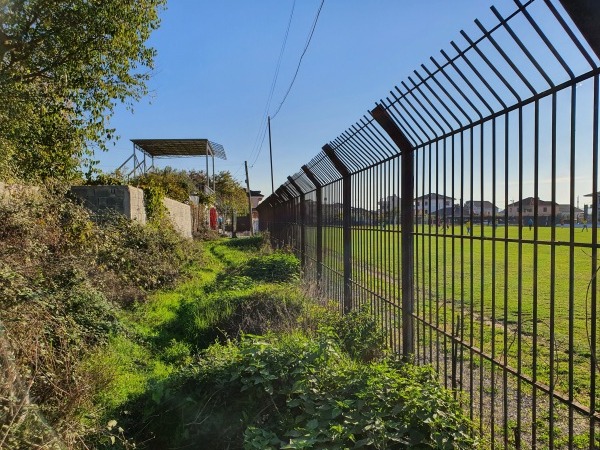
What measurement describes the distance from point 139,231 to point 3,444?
897 cm

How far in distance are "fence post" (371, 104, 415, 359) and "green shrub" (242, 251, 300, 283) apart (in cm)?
541

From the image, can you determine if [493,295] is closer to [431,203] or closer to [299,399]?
[431,203]

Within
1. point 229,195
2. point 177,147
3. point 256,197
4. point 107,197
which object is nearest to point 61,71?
point 107,197

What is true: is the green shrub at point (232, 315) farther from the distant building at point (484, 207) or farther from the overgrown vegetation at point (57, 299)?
the distant building at point (484, 207)

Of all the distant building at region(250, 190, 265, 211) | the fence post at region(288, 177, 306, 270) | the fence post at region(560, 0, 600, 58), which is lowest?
the fence post at region(288, 177, 306, 270)

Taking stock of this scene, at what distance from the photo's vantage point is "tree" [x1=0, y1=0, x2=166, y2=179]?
Result: 6.44 m

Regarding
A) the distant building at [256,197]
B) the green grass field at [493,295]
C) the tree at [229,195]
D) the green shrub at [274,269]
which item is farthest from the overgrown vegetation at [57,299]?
the distant building at [256,197]

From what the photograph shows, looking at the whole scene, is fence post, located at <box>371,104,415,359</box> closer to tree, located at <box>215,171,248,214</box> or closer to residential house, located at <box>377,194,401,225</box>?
residential house, located at <box>377,194,401,225</box>

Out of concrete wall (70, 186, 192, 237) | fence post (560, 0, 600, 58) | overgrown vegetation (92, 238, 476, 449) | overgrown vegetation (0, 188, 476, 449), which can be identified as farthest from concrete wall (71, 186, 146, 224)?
fence post (560, 0, 600, 58)

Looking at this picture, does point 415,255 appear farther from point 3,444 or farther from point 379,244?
point 3,444

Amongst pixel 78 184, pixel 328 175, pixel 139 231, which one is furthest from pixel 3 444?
pixel 78 184

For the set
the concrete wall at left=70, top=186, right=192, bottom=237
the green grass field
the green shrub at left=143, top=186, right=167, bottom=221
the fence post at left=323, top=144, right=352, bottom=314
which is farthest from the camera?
the green shrub at left=143, top=186, right=167, bottom=221

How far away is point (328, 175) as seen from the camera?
7.44 meters

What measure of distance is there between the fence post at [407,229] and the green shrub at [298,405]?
384 millimetres
